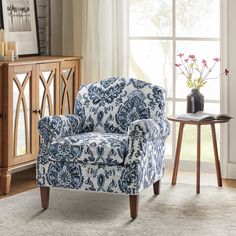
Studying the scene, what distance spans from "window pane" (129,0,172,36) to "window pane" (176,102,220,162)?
640 millimetres

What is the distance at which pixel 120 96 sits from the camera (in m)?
4.82

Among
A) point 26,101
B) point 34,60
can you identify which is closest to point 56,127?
point 26,101

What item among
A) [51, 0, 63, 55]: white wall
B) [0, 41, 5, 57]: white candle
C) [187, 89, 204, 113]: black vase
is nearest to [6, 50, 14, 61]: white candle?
[0, 41, 5, 57]: white candle

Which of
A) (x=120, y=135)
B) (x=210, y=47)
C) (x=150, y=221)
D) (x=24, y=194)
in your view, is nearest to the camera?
(x=150, y=221)

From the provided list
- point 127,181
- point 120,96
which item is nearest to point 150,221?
point 127,181

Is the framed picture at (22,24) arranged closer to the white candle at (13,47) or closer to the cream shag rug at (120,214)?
the white candle at (13,47)

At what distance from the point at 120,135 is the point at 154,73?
4.37 feet

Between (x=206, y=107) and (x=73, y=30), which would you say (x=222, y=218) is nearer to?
(x=206, y=107)

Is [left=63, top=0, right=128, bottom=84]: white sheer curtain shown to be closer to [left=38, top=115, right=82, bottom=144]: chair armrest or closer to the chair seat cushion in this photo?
[left=38, top=115, right=82, bottom=144]: chair armrest

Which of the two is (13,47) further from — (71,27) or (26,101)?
(71,27)

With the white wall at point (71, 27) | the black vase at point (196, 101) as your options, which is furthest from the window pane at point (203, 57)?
the white wall at point (71, 27)

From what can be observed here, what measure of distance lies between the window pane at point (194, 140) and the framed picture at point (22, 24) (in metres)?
1.31

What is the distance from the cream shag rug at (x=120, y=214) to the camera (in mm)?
4031

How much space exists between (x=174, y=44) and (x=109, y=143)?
65.8 inches
